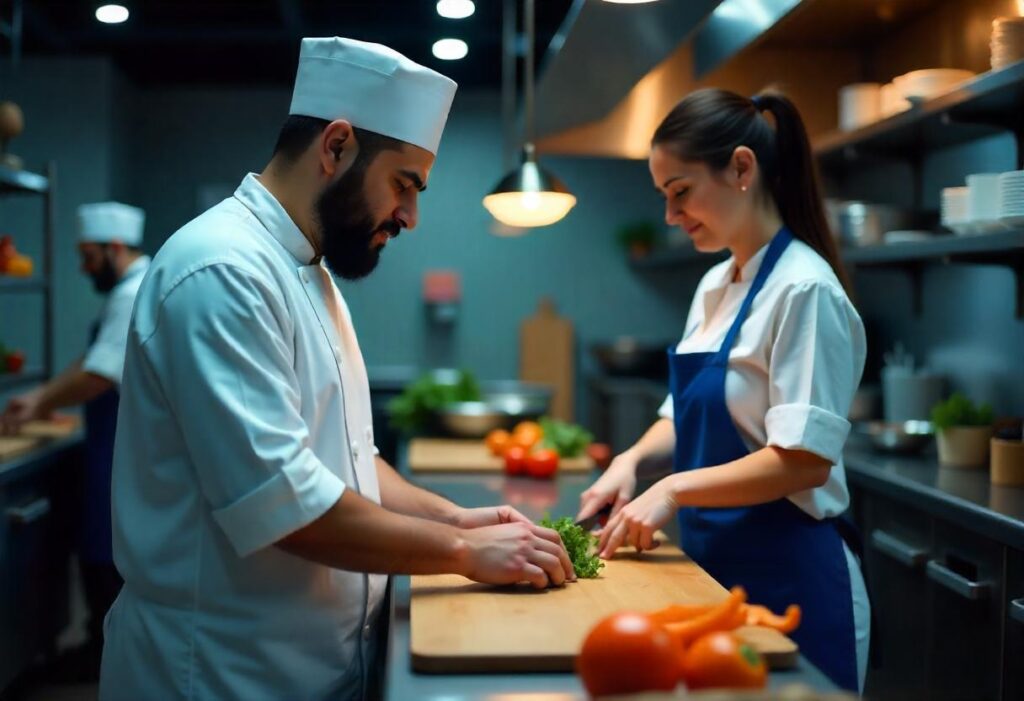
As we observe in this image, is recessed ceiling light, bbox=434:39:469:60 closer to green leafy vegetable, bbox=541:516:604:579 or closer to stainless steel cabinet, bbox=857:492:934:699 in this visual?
stainless steel cabinet, bbox=857:492:934:699

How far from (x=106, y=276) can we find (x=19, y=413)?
2.27ft

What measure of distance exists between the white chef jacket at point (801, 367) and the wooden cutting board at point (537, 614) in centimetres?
28

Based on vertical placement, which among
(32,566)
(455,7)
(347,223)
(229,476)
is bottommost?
(32,566)

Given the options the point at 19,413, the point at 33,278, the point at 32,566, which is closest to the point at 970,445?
the point at 32,566

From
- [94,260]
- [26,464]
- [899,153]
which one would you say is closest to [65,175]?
[94,260]

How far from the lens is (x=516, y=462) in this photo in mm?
3264

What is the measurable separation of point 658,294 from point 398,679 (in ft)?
18.6

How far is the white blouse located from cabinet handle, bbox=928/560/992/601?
0.57m

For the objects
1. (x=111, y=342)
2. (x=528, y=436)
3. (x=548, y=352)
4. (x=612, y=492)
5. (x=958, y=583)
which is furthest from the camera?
(x=548, y=352)

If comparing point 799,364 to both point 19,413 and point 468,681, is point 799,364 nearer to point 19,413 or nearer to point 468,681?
point 468,681

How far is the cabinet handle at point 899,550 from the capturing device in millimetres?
2623

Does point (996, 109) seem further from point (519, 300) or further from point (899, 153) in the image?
point (519, 300)

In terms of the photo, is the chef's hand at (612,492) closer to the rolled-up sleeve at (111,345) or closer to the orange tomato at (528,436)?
the orange tomato at (528,436)

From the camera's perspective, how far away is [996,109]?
9.24 ft
